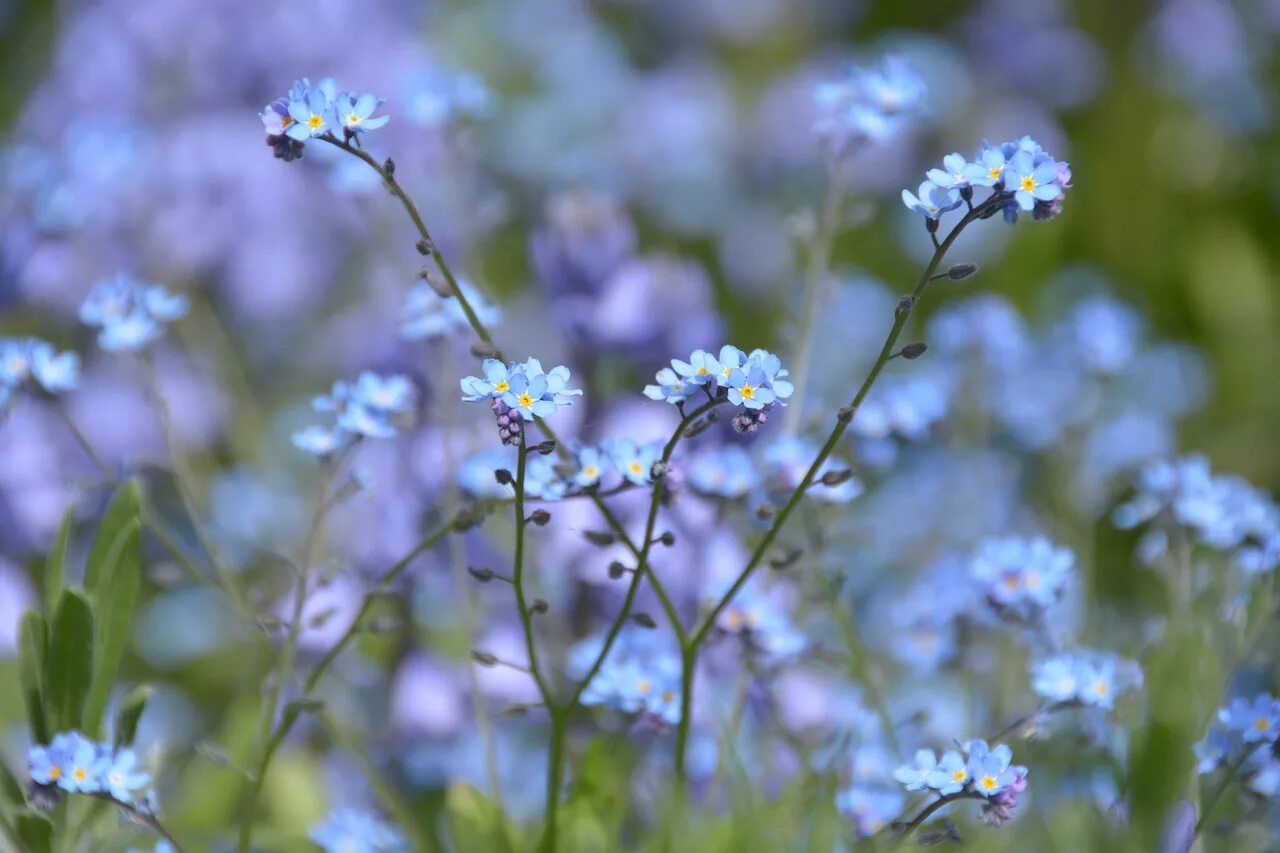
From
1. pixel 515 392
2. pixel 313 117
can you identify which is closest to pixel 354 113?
pixel 313 117

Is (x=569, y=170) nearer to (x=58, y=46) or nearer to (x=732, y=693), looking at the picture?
(x=58, y=46)

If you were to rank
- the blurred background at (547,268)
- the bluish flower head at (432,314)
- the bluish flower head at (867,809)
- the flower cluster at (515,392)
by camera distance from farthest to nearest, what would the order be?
the blurred background at (547,268) < the bluish flower head at (432,314) < the bluish flower head at (867,809) < the flower cluster at (515,392)

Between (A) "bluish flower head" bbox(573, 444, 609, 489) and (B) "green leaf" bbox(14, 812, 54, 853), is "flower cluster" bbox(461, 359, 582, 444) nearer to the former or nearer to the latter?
(A) "bluish flower head" bbox(573, 444, 609, 489)

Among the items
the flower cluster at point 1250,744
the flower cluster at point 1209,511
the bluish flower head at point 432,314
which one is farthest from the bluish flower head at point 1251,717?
the bluish flower head at point 432,314

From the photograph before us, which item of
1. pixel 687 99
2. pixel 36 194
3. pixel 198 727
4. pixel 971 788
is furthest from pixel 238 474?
pixel 687 99

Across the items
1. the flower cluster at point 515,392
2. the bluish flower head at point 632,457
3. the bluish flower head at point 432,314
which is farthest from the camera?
the bluish flower head at point 432,314

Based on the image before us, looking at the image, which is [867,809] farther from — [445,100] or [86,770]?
[445,100]

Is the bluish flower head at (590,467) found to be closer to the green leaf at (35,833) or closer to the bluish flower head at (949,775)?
the bluish flower head at (949,775)
